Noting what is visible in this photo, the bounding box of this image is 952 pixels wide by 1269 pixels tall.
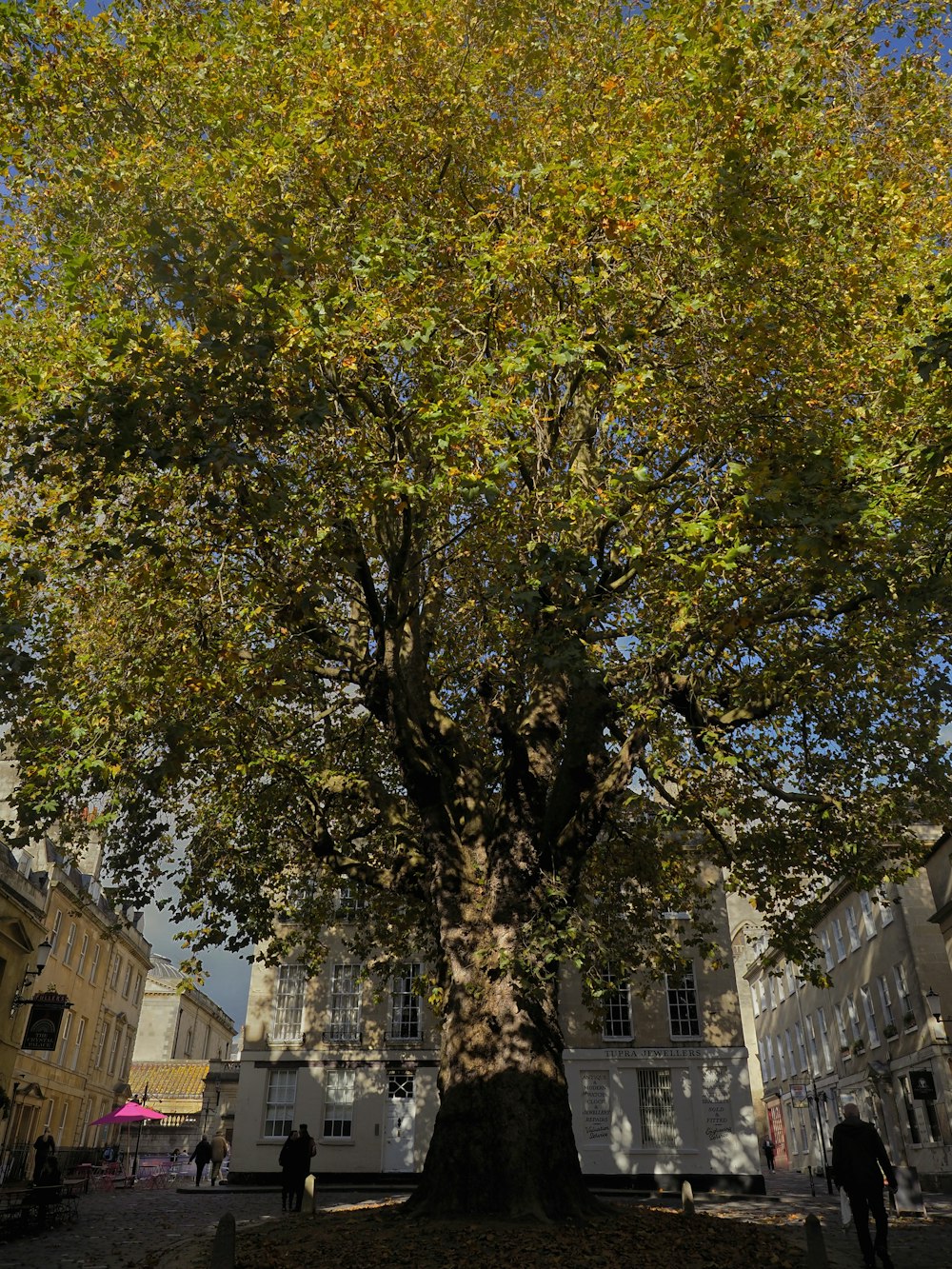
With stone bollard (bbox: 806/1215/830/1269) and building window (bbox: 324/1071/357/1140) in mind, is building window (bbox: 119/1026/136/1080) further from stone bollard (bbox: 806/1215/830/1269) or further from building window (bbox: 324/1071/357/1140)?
stone bollard (bbox: 806/1215/830/1269)

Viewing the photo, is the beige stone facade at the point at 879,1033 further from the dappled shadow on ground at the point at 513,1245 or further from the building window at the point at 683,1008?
the dappled shadow on ground at the point at 513,1245

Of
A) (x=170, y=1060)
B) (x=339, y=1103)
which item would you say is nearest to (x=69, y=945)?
(x=339, y=1103)

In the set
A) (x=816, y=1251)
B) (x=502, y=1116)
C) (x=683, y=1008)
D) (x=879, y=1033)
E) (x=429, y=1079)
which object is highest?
(x=879, y=1033)

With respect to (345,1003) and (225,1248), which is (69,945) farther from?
(225,1248)

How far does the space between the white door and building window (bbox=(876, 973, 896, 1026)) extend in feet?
61.5

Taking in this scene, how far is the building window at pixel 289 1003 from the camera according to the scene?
3278 centimetres

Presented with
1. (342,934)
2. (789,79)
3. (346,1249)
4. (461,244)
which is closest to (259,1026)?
(342,934)

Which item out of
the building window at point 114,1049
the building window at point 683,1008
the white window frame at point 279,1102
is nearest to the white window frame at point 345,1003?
the white window frame at point 279,1102

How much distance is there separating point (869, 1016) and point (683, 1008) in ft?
40.7

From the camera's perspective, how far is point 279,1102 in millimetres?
31859

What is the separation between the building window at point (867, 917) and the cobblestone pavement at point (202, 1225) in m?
11.4

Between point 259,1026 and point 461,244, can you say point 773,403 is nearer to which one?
point 461,244

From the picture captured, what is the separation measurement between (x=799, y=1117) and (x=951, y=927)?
26.5 m

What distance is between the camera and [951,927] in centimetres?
2981
